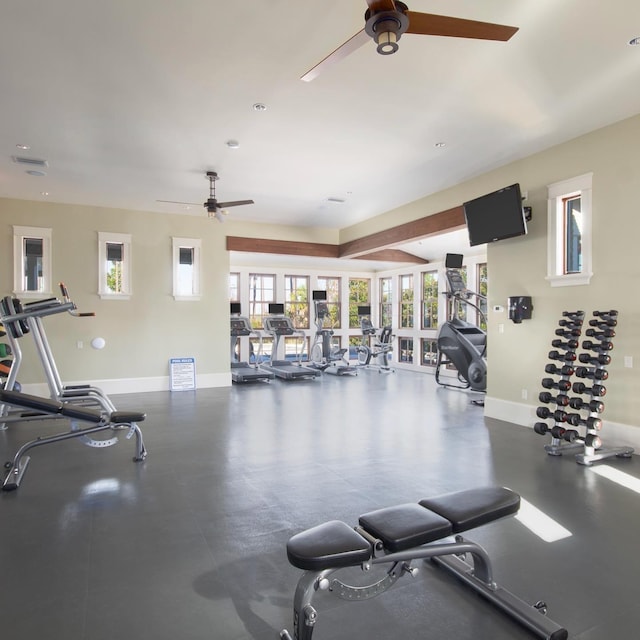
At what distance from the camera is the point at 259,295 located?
12.2 meters

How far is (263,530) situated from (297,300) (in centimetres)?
1000

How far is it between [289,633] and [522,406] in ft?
15.0

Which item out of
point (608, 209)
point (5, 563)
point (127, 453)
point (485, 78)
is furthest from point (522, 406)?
point (5, 563)

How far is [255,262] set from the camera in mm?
11648

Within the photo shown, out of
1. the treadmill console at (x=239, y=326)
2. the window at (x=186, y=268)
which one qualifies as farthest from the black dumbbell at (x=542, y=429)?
the treadmill console at (x=239, y=326)

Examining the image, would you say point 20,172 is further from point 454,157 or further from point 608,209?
point 608,209

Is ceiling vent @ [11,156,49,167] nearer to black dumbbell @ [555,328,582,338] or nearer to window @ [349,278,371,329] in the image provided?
black dumbbell @ [555,328,582,338]

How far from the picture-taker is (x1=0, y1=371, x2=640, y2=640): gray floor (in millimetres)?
1933

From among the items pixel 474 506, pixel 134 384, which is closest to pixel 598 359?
pixel 474 506

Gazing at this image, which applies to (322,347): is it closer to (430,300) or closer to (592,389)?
(430,300)

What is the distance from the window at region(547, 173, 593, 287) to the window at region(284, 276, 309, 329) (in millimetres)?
8002

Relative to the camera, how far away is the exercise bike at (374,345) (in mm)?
11297

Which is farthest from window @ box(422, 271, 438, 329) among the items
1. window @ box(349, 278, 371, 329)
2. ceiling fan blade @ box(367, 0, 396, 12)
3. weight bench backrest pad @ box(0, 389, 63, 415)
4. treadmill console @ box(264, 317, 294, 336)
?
ceiling fan blade @ box(367, 0, 396, 12)

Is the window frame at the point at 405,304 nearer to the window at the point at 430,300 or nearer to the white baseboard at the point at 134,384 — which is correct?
the window at the point at 430,300
